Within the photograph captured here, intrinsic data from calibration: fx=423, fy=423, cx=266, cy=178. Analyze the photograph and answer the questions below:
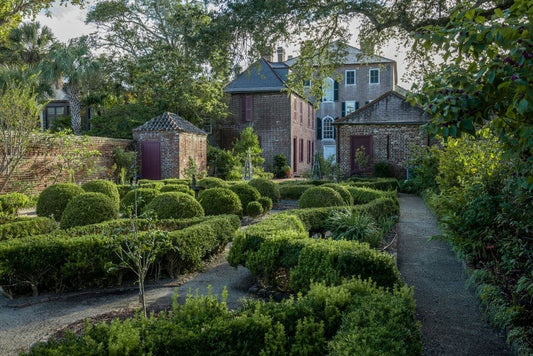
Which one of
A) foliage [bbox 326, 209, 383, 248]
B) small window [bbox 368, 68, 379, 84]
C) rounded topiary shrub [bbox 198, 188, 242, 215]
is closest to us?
foliage [bbox 326, 209, 383, 248]

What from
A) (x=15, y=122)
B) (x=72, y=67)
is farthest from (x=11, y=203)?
(x=72, y=67)

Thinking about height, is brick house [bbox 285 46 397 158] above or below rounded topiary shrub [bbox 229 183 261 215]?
above

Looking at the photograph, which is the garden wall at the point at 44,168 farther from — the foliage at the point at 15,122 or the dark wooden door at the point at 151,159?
the dark wooden door at the point at 151,159

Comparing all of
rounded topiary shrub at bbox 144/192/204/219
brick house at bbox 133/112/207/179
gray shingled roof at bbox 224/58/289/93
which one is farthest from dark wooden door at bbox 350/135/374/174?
rounded topiary shrub at bbox 144/192/204/219

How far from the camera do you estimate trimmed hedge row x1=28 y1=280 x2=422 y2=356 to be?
9.31ft

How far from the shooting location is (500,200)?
17.9ft

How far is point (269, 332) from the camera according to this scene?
314 centimetres

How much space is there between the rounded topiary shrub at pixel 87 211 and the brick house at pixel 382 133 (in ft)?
50.1

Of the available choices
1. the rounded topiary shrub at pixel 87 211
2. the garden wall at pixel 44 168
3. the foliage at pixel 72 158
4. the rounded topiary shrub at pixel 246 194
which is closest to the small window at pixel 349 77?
→ the garden wall at pixel 44 168

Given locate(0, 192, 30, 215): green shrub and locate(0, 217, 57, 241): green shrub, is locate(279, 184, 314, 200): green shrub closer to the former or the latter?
locate(0, 192, 30, 215): green shrub

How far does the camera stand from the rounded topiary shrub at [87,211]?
7.80 meters

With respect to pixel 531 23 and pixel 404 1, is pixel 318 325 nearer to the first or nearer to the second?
pixel 531 23

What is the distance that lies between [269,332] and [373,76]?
35179mm

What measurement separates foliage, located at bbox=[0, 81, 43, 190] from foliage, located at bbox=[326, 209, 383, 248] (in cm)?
1004
